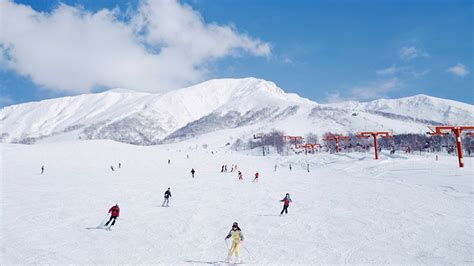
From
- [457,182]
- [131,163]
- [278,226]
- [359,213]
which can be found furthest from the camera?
[131,163]

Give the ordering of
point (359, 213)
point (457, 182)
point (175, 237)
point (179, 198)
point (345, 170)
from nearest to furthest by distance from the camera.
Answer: point (175, 237), point (359, 213), point (179, 198), point (457, 182), point (345, 170)

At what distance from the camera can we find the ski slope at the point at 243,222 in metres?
12.6

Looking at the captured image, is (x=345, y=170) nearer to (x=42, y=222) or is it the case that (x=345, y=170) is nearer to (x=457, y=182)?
(x=457, y=182)

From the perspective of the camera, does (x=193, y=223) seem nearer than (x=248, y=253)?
No

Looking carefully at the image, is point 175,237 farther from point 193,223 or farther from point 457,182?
point 457,182

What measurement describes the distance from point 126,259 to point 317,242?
8.10 meters

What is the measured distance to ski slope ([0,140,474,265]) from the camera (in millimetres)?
12633

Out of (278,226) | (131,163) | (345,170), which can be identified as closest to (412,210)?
(278,226)

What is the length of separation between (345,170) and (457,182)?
2017 centimetres

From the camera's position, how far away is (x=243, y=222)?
60.5ft

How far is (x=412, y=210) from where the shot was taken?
799 inches

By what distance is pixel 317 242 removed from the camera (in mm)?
14258

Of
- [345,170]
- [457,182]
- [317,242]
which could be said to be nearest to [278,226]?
[317,242]

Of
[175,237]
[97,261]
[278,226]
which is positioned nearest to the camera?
[97,261]
